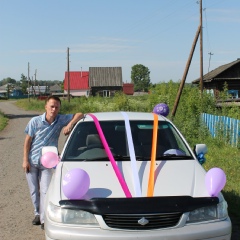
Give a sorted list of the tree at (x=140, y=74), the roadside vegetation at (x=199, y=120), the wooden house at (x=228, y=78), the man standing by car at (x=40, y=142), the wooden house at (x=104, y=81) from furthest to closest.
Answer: the tree at (x=140, y=74), the wooden house at (x=104, y=81), the wooden house at (x=228, y=78), the roadside vegetation at (x=199, y=120), the man standing by car at (x=40, y=142)

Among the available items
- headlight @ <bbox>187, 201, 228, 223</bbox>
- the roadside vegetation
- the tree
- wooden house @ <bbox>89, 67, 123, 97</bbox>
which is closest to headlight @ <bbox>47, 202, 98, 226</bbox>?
headlight @ <bbox>187, 201, 228, 223</bbox>

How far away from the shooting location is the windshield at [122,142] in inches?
181

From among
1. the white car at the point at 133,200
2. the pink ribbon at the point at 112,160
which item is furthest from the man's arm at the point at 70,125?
the white car at the point at 133,200

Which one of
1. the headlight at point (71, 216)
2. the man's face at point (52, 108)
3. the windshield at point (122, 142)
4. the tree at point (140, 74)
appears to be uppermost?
the tree at point (140, 74)

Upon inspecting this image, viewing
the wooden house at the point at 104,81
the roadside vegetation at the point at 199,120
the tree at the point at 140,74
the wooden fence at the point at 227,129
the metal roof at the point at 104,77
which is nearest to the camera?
the roadside vegetation at the point at 199,120

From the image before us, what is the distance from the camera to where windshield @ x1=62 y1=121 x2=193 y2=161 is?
4.61 m

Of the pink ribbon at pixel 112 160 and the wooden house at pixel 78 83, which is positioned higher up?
the wooden house at pixel 78 83

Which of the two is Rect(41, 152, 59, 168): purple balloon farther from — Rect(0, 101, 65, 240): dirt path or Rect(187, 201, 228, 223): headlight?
Rect(187, 201, 228, 223): headlight

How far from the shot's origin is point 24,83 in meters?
123

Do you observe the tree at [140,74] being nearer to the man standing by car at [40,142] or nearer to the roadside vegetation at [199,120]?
the roadside vegetation at [199,120]

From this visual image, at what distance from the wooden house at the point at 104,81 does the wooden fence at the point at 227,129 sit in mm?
56234

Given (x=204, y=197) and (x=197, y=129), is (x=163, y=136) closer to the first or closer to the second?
(x=204, y=197)

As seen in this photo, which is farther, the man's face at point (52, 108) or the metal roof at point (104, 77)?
the metal roof at point (104, 77)

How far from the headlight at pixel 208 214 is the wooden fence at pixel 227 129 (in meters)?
8.26
